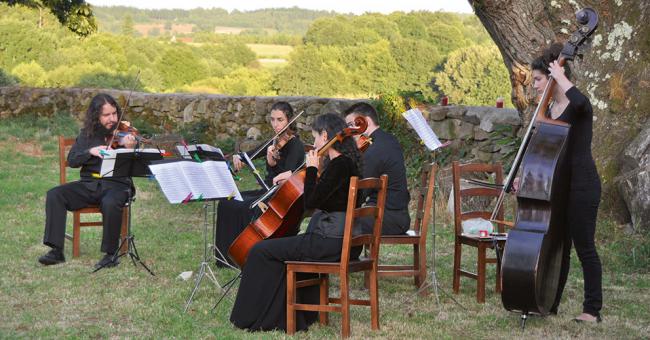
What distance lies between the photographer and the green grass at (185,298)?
517 centimetres

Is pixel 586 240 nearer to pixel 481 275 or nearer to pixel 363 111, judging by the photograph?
pixel 481 275

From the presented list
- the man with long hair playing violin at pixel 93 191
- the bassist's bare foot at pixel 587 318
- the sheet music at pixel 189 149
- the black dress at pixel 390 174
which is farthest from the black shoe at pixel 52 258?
the bassist's bare foot at pixel 587 318

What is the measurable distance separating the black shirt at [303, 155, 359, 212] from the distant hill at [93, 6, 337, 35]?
3425 inches

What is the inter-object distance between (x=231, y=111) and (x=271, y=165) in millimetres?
6365

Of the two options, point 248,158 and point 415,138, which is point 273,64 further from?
point 248,158

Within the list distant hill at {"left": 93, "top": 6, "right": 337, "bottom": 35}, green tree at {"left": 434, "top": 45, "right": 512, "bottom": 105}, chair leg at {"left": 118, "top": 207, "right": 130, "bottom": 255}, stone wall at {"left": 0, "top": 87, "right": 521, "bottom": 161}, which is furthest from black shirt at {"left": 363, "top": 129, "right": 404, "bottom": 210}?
distant hill at {"left": 93, "top": 6, "right": 337, "bottom": 35}

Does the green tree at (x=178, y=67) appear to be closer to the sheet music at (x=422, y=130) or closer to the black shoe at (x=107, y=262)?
the black shoe at (x=107, y=262)

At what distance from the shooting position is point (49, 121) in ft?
49.0

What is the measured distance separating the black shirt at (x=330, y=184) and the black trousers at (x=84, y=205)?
244 centimetres

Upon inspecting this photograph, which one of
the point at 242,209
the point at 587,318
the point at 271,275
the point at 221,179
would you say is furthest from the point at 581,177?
the point at 242,209

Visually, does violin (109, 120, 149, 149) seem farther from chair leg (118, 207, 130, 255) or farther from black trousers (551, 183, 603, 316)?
black trousers (551, 183, 603, 316)

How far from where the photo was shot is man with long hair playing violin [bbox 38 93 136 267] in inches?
274

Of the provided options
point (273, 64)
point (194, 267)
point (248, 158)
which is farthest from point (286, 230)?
point (273, 64)

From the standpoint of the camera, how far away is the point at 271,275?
16.7 ft
